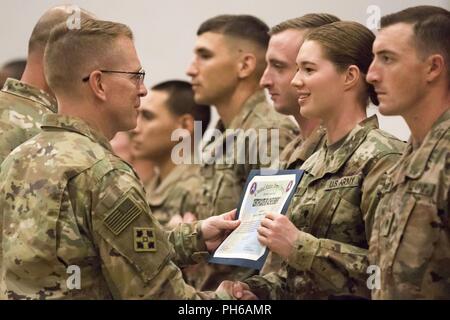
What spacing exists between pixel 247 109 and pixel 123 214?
228 cm

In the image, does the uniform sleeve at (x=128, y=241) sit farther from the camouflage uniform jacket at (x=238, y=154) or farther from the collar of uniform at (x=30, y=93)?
the camouflage uniform jacket at (x=238, y=154)

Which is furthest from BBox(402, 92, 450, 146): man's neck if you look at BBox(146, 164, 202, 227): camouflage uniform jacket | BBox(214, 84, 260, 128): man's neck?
BBox(146, 164, 202, 227): camouflage uniform jacket

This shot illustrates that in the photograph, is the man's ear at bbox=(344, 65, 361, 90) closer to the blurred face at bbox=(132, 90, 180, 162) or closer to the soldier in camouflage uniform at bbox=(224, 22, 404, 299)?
the soldier in camouflage uniform at bbox=(224, 22, 404, 299)

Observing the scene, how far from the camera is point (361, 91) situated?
147 inches

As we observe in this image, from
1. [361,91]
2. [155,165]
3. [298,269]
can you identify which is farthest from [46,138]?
[155,165]

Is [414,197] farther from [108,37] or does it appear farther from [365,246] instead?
[108,37]

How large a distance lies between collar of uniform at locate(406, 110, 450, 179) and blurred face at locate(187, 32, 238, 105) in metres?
2.42

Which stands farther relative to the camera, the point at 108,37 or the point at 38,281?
the point at 108,37

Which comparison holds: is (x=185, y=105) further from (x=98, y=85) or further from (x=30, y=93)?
(x=98, y=85)

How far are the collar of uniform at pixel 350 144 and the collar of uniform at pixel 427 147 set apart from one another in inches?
17.2

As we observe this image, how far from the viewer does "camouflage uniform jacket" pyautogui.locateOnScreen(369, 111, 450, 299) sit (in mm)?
2986

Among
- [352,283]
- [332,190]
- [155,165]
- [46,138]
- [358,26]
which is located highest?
[358,26]

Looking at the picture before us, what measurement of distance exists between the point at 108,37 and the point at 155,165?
3370mm

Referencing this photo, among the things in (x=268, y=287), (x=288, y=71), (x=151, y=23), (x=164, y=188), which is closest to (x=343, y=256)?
(x=268, y=287)
